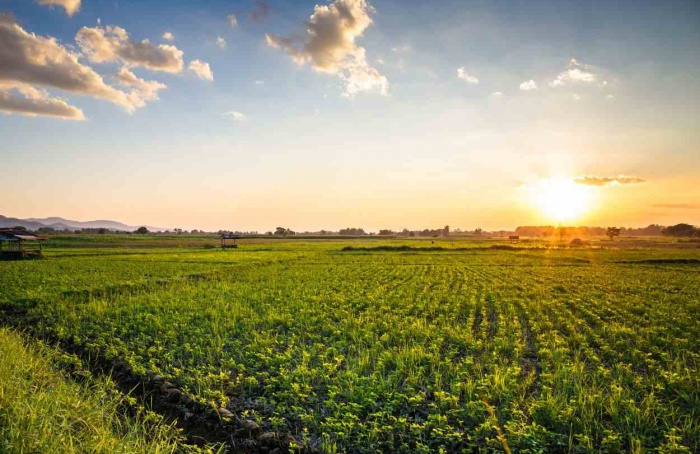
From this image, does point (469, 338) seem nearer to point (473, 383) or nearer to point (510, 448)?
point (473, 383)

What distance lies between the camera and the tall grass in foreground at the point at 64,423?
4.87 meters

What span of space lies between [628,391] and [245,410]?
8207 mm

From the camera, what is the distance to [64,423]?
5.31 meters

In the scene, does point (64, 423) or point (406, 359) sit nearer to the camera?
point (64, 423)

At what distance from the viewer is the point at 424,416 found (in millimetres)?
7051

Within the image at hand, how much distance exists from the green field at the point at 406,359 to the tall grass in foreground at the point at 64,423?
0.95 m

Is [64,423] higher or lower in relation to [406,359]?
higher

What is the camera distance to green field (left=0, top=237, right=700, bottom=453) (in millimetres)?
6395

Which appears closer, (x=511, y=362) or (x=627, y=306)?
(x=511, y=362)

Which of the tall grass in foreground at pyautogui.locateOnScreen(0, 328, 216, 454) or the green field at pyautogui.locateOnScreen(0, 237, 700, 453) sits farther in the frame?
the green field at pyautogui.locateOnScreen(0, 237, 700, 453)

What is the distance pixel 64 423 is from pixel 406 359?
7.08 metres

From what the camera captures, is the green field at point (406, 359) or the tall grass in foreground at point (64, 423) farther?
the green field at point (406, 359)

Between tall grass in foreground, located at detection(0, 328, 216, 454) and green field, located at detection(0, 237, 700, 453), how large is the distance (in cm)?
95

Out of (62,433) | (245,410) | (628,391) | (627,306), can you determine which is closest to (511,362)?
(628,391)
